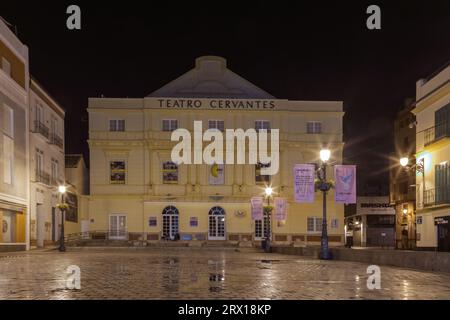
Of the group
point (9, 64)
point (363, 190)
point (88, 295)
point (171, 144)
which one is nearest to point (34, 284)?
point (88, 295)

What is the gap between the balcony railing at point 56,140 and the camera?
4235 centimetres

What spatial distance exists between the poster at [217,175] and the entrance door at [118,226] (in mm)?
8122

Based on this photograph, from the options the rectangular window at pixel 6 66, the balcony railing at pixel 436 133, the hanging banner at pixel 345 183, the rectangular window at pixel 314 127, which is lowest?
the hanging banner at pixel 345 183

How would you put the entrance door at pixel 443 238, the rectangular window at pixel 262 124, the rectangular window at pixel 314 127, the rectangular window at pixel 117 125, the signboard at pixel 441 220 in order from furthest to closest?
the rectangular window at pixel 314 127 < the rectangular window at pixel 262 124 < the rectangular window at pixel 117 125 < the entrance door at pixel 443 238 < the signboard at pixel 441 220

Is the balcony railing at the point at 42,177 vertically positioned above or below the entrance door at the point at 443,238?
above

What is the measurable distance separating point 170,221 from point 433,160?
24.5 metres

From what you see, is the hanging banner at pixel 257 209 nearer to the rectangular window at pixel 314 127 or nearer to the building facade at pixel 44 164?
the rectangular window at pixel 314 127

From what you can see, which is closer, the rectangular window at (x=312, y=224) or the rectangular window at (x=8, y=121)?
the rectangular window at (x=8, y=121)

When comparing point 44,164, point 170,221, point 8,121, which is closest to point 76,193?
point 170,221

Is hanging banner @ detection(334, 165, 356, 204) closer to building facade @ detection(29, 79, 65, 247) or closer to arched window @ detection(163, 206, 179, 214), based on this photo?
building facade @ detection(29, 79, 65, 247)

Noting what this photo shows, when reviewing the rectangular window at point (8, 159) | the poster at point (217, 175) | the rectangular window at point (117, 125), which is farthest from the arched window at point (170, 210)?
the rectangular window at point (8, 159)

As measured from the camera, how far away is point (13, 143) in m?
33.3

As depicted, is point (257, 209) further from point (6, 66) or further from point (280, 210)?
point (6, 66)
